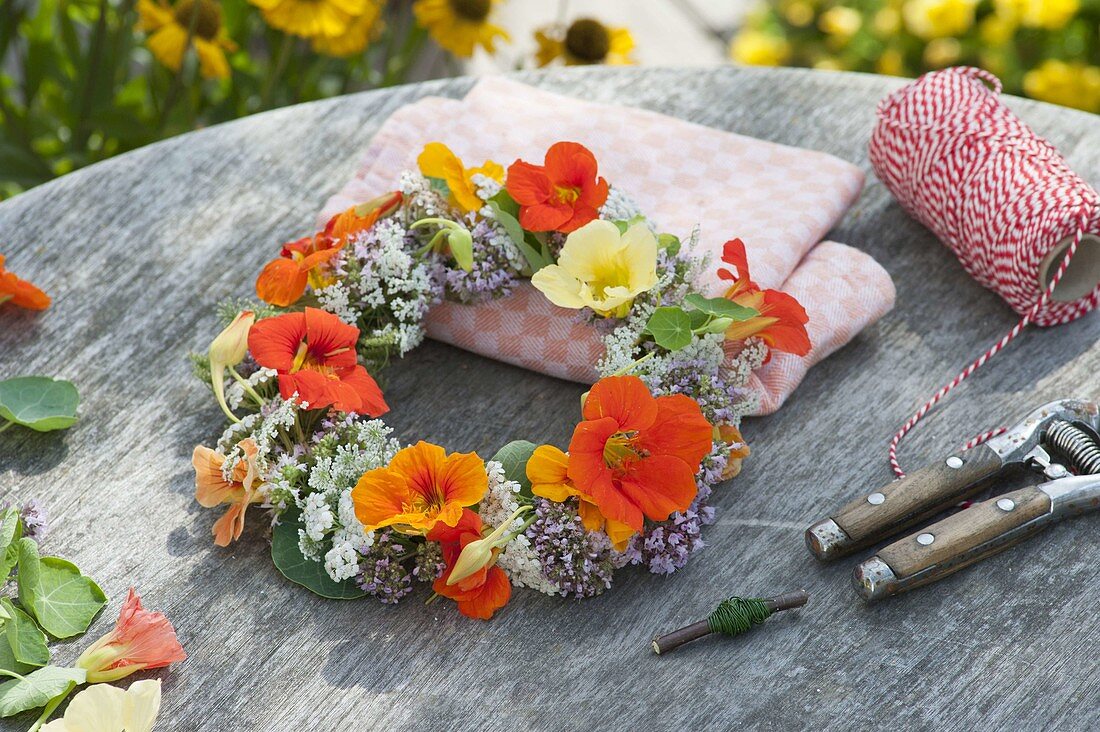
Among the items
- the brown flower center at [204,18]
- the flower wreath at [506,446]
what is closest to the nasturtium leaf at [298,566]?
the flower wreath at [506,446]

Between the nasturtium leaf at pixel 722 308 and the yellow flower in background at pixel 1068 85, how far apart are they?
152 centimetres

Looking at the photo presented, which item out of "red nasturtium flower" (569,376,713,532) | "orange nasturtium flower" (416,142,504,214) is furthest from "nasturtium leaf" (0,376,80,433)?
"red nasturtium flower" (569,376,713,532)

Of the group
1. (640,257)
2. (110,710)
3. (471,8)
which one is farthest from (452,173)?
(471,8)

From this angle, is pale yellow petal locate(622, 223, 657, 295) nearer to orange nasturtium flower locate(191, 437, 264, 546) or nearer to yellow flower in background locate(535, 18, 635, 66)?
orange nasturtium flower locate(191, 437, 264, 546)

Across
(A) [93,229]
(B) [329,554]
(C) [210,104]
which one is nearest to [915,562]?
(B) [329,554]

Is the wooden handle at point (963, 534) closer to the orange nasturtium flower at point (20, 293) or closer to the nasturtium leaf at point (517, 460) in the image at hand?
the nasturtium leaf at point (517, 460)

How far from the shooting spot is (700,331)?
97 cm

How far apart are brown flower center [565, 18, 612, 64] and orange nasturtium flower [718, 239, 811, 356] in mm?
888

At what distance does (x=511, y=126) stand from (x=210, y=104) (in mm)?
882

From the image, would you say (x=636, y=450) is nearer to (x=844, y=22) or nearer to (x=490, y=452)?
(x=490, y=452)

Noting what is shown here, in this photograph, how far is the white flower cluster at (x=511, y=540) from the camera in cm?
88

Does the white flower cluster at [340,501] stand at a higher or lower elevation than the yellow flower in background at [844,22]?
higher

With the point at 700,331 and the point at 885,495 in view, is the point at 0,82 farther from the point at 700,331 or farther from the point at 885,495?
the point at 885,495

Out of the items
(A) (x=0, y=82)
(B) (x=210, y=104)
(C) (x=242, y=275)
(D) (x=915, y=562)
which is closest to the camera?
(D) (x=915, y=562)
